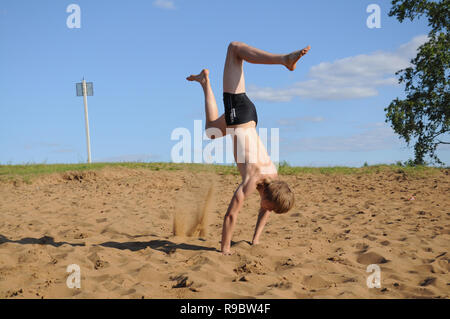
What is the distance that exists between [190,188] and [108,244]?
5231 mm

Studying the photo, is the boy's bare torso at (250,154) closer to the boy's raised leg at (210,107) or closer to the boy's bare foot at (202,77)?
the boy's raised leg at (210,107)

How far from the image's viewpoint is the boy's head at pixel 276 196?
469 centimetres

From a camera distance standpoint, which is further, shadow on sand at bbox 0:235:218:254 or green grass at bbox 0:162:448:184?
green grass at bbox 0:162:448:184

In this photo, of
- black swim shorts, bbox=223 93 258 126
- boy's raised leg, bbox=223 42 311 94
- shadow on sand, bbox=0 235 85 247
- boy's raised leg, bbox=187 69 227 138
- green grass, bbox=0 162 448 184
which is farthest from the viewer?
green grass, bbox=0 162 448 184

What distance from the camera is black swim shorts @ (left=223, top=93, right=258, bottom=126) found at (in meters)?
5.02

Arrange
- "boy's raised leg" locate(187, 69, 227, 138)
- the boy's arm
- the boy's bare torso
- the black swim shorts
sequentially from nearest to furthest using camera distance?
1. the boy's arm
2. the boy's bare torso
3. the black swim shorts
4. "boy's raised leg" locate(187, 69, 227, 138)

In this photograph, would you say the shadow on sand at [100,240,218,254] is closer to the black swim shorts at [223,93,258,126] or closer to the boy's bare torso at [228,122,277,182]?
the boy's bare torso at [228,122,277,182]

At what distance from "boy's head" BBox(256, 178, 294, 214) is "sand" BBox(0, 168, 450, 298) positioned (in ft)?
2.03

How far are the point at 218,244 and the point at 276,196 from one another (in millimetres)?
1339

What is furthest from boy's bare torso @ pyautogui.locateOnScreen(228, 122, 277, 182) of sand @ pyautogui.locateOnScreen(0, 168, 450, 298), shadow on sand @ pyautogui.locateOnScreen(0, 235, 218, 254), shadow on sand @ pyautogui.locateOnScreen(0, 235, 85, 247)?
shadow on sand @ pyautogui.locateOnScreen(0, 235, 85, 247)

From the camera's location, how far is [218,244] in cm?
553

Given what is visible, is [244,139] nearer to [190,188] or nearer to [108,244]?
[108,244]

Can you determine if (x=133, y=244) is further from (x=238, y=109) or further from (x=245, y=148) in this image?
(x=238, y=109)

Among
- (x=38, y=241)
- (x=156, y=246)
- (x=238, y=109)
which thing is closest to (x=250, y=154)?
(x=238, y=109)
